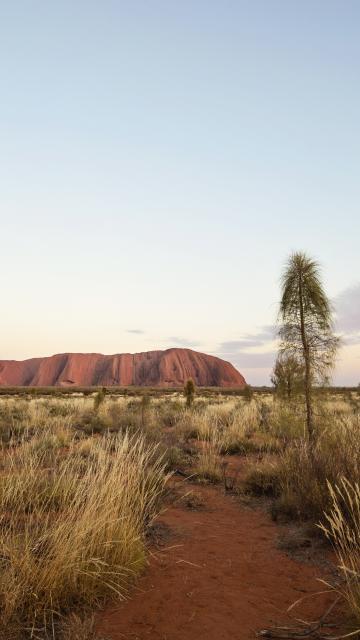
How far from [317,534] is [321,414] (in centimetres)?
420

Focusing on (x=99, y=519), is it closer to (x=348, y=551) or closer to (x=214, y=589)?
(x=214, y=589)

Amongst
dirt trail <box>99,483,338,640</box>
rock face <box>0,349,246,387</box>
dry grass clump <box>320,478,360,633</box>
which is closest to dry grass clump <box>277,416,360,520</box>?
dry grass clump <box>320,478,360,633</box>

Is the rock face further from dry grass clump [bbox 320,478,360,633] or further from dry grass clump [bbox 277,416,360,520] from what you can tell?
dry grass clump [bbox 320,478,360,633]

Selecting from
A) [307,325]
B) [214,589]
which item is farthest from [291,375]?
[214,589]

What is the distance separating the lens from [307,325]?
9.40 meters

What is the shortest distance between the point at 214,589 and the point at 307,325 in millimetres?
6140

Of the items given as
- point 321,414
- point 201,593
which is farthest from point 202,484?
point 201,593

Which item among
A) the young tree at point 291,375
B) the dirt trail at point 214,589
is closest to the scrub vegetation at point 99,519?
the dirt trail at point 214,589

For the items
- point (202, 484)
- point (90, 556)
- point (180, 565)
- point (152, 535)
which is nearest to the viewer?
point (90, 556)

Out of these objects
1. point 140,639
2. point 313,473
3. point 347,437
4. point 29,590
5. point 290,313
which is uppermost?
point 290,313

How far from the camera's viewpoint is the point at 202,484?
839 cm

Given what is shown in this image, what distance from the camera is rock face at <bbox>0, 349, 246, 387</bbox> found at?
141750 mm

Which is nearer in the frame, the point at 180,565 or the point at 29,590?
the point at 29,590

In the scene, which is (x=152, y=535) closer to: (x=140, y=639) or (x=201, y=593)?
(x=201, y=593)
